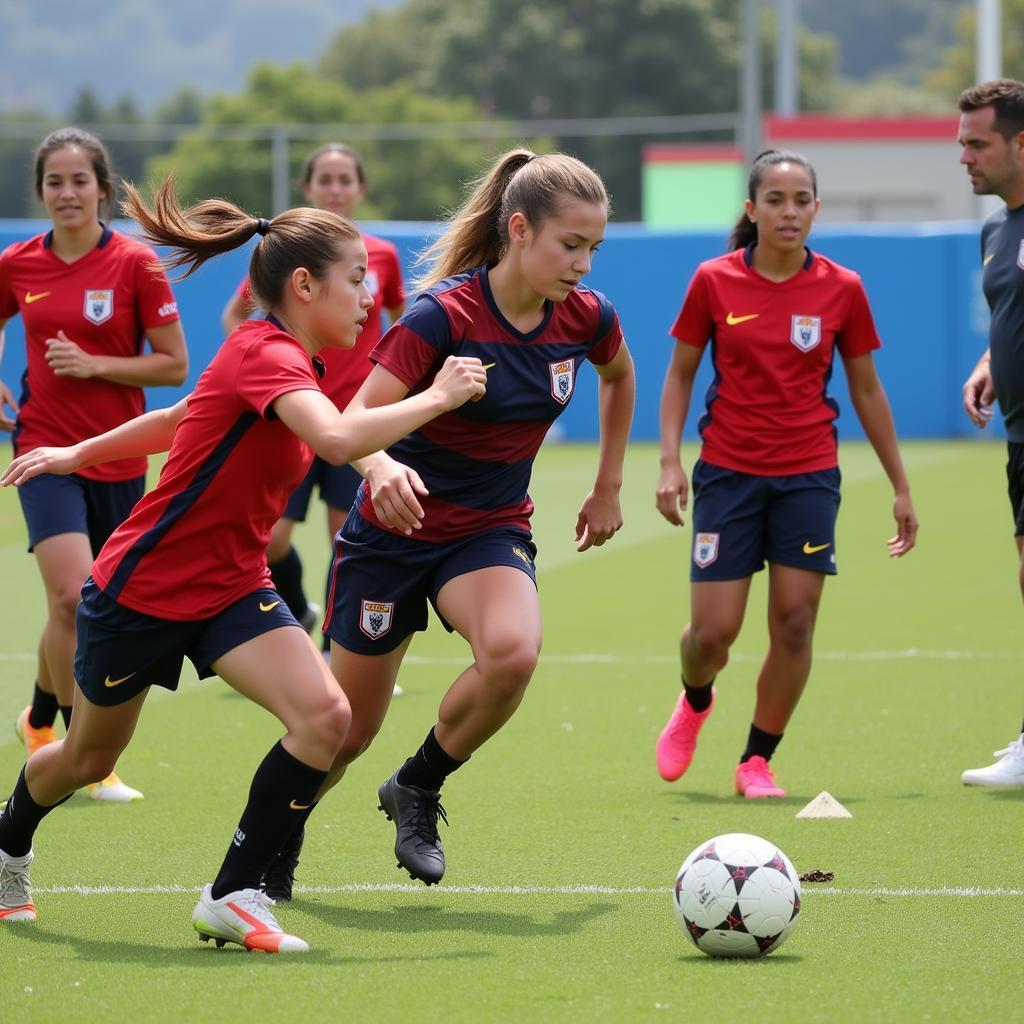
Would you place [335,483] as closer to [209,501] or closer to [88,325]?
[88,325]

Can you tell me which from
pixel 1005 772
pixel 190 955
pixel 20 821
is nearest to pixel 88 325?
pixel 20 821

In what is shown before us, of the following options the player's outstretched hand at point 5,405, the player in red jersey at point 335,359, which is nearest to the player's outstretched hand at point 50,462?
the player's outstretched hand at point 5,405

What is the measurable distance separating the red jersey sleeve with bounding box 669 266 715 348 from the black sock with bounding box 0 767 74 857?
3.04 metres

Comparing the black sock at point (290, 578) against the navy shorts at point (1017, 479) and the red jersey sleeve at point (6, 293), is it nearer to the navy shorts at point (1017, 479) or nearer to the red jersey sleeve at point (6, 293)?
the red jersey sleeve at point (6, 293)

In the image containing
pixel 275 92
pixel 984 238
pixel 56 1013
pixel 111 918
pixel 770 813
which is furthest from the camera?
pixel 275 92

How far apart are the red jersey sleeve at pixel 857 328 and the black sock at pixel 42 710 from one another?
3291 millimetres

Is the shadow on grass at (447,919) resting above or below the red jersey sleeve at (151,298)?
below

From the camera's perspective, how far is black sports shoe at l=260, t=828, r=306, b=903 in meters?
5.42

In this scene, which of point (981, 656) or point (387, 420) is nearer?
point (387, 420)

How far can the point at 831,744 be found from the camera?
782cm

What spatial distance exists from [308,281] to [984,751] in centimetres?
390

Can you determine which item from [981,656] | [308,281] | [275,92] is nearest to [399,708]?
[981,656]

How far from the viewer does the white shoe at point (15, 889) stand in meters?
5.25

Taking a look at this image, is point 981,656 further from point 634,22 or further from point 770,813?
point 634,22
